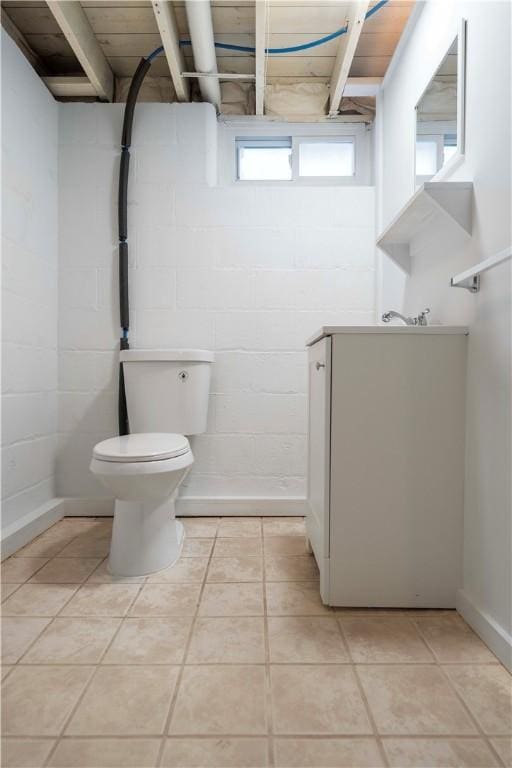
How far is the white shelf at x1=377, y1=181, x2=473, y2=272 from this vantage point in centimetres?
124

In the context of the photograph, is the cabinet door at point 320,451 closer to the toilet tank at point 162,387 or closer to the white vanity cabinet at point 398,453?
the white vanity cabinet at point 398,453

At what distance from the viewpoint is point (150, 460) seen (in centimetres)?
142

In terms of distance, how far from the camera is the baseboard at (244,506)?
2135 millimetres

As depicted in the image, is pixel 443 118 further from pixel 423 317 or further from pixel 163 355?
pixel 163 355

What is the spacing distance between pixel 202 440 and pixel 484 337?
4.62ft

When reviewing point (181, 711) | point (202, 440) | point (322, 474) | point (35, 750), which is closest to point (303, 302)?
point (202, 440)

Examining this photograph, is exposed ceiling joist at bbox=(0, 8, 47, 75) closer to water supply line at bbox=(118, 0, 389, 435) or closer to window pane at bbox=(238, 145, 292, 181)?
water supply line at bbox=(118, 0, 389, 435)

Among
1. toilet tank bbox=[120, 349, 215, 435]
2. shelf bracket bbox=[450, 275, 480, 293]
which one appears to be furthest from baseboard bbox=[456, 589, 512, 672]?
toilet tank bbox=[120, 349, 215, 435]

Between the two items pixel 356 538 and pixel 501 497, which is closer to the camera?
pixel 501 497

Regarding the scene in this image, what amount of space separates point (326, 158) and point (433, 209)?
119 centimetres

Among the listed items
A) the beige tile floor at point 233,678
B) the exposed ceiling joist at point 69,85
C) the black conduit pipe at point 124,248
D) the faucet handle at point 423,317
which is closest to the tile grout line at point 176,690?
the beige tile floor at point 233,678

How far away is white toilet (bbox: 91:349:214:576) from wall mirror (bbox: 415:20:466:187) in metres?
1.20

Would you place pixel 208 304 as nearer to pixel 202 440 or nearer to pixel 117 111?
pixel 202 440

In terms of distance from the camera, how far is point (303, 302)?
2152 millimetres
